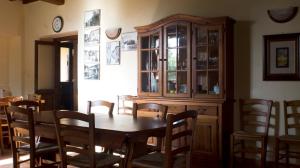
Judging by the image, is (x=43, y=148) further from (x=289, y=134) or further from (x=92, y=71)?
(x=92, y=71)

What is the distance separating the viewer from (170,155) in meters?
2.53

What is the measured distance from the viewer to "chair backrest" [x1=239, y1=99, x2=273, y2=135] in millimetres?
4117

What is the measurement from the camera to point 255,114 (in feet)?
13.9

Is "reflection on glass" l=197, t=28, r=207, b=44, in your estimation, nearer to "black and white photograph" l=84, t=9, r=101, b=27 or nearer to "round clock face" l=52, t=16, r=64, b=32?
"black and white photograph" l=84, t=9, r=101, b=27

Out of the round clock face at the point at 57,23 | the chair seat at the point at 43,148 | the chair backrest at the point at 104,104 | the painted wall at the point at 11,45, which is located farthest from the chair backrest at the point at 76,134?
the painted wall at the point at 11,45

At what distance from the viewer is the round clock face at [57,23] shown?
673 cm

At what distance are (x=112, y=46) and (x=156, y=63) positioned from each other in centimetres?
128

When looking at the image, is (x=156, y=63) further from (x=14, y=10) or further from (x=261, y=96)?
(x=14, y=10)

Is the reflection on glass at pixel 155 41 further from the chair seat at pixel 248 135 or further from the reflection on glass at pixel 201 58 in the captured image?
the chair seat at pixel 248 135

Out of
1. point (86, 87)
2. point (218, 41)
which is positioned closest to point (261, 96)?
point (218, 41)

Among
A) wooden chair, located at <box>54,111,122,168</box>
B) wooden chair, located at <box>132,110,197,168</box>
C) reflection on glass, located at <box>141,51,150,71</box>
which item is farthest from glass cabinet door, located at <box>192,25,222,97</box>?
wooden chair, located at <box>54,111,122,168</box>

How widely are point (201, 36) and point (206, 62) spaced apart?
1.12 ft

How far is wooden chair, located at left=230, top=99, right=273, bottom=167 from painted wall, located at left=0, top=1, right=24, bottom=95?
523 centimetres

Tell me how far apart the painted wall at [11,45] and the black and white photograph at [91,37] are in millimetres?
2125
